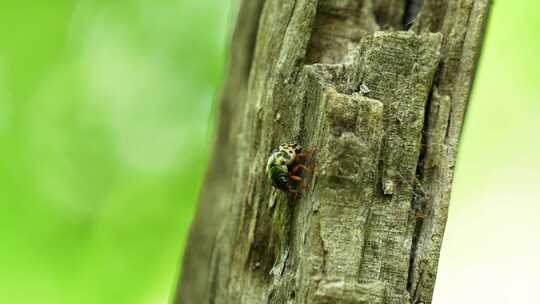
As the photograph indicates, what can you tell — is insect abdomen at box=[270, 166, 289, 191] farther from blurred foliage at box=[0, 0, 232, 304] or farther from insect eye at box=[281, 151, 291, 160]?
blurred foliage at box=[0, 0, 232, 304]

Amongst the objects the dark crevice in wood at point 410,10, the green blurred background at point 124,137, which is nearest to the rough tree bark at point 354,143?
the dark crevice in wood at point 410,10

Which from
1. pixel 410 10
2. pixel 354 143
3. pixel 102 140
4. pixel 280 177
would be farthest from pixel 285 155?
pixel 102 140

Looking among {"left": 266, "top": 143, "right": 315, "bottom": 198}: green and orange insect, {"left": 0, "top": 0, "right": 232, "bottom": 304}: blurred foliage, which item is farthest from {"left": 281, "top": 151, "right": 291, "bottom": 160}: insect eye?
{"left": 0, "top": 0, "right": 232, "bottom": 304}: blurred foliage

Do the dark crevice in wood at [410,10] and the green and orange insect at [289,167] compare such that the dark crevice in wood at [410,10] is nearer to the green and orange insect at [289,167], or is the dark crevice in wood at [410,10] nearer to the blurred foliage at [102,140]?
the green and orange insect at [289,167]

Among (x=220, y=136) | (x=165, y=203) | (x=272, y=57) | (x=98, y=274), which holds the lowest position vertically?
(x=98, y=274)

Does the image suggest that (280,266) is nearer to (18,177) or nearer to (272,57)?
(272,57)

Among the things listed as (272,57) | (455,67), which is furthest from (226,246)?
(455,67)
